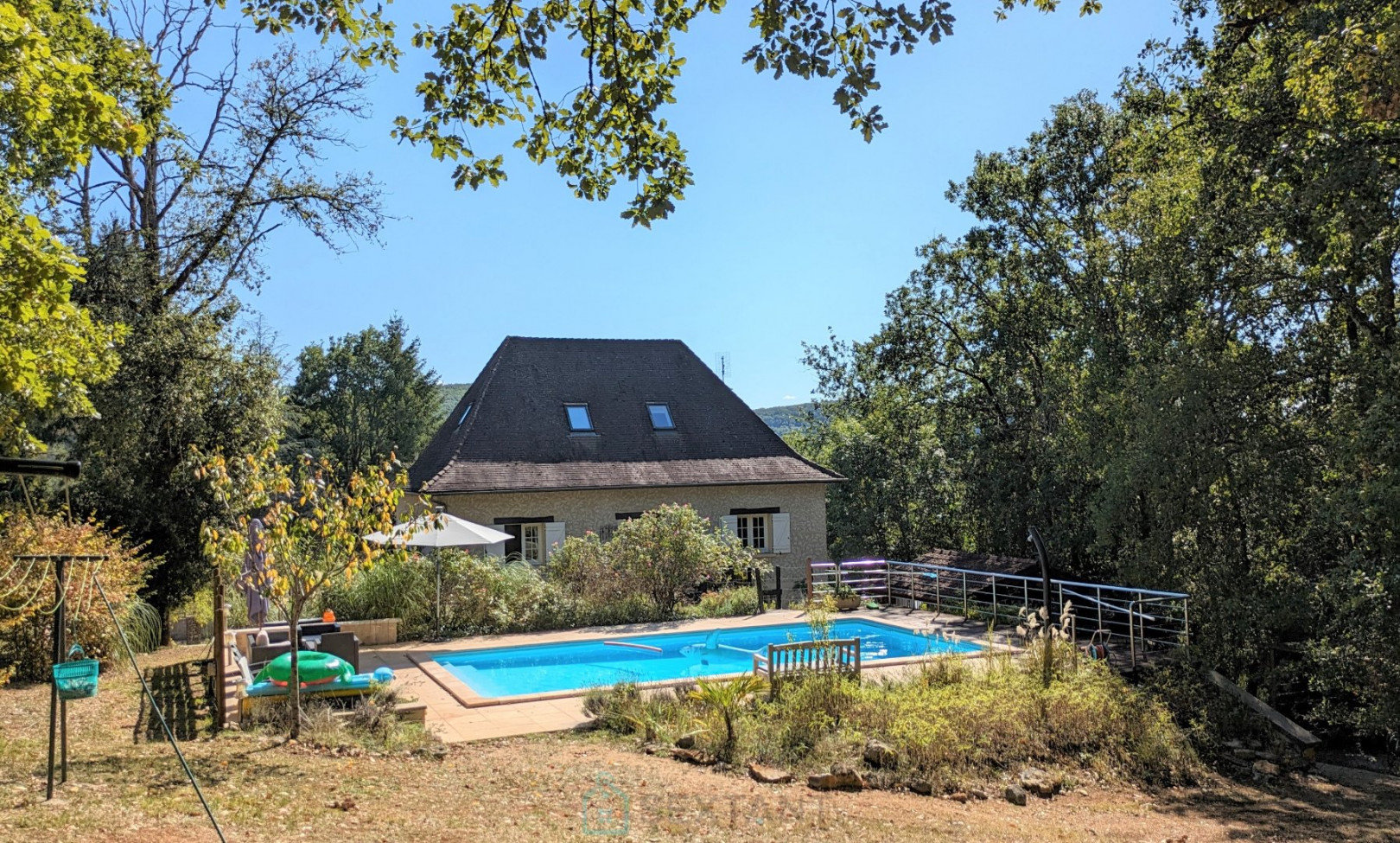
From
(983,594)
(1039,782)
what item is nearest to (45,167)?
(1039,782)

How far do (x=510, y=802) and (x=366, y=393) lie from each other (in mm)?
39445

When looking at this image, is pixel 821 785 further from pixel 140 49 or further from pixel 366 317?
pixel 366 317

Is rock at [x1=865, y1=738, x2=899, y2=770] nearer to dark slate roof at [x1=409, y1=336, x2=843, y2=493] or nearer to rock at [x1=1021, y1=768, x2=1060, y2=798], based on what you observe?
rock at [x1=1021, y1=768, x2=1060, y2=798]

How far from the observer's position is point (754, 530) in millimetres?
22719

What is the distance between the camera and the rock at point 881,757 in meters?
7.58

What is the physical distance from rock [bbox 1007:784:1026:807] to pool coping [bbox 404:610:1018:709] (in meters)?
2.68

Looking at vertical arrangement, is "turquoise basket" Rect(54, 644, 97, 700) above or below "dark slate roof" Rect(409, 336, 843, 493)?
below

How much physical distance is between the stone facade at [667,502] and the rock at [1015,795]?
11.6 m

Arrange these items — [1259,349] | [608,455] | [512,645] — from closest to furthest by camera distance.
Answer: [1259,349]
[512,645]
[608,455]

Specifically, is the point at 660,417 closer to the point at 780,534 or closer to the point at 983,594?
the point at 780,534

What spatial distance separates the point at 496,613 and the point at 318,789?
825 centimetres

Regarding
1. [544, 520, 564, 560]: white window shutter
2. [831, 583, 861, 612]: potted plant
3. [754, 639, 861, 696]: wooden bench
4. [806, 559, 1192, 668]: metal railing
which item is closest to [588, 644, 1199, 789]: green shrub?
[754, 639, 861, 696]: wooden bench

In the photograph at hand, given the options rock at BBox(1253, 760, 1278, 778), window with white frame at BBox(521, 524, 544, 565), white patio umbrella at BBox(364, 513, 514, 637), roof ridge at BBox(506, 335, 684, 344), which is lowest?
rock at BBox(1253, 760, 1278, 778)

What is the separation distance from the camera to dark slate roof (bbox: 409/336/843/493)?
2086 centimetres
